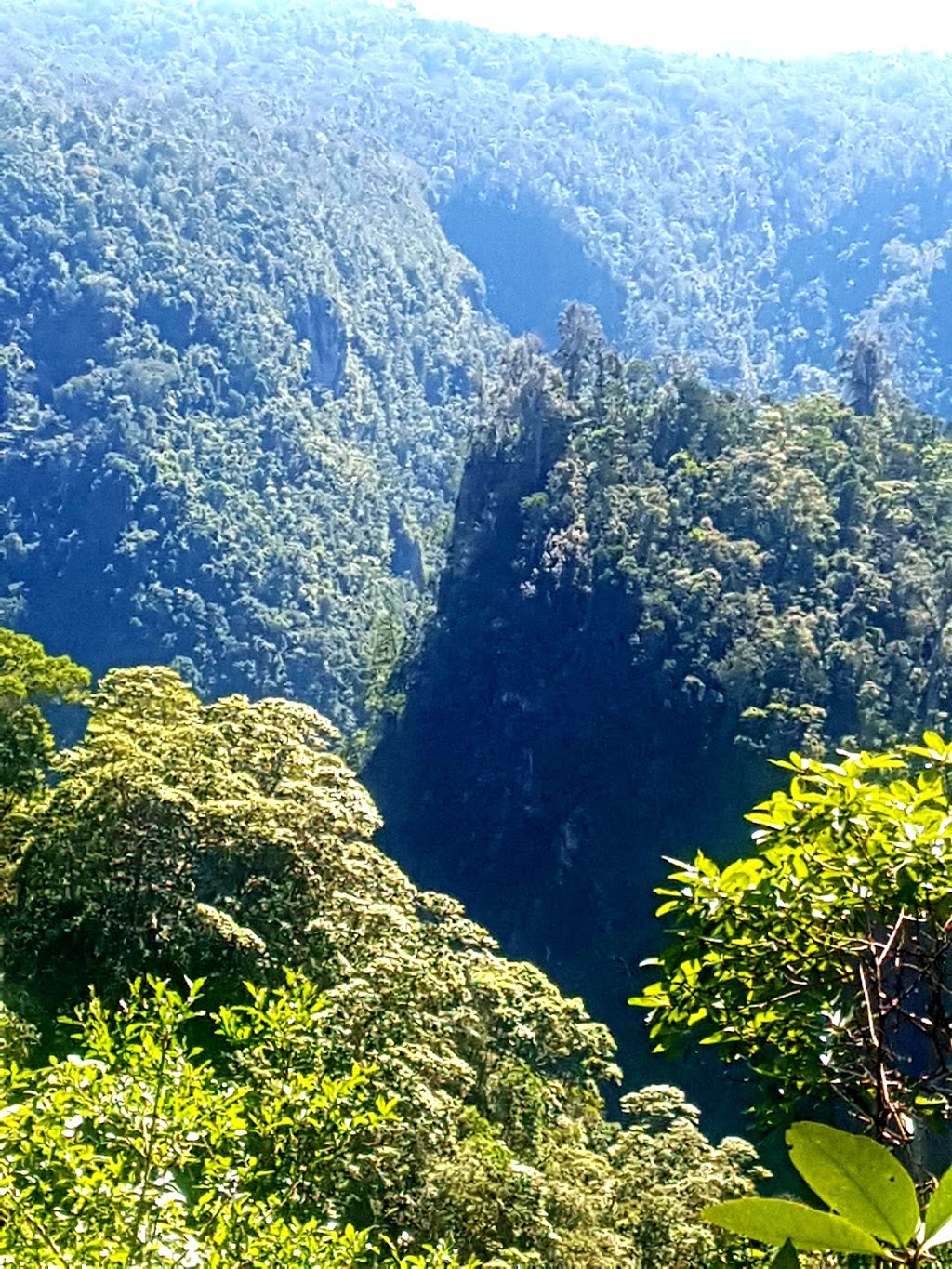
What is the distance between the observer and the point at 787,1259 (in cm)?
199

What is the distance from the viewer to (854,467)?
4888 centimetres

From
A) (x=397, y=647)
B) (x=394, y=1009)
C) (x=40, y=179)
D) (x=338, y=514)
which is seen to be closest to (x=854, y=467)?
(x=397, y=647)

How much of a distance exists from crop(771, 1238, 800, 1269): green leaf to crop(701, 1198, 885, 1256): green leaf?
11 mm

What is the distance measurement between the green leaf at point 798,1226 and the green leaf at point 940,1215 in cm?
7

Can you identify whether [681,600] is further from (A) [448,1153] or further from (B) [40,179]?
(B) [40,179]

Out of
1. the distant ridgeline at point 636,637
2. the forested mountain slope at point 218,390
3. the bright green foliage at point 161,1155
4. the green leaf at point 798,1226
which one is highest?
the forested mountain slope at point 218,390

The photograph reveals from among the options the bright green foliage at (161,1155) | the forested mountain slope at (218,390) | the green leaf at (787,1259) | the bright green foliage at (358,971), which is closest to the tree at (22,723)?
the bright green foliage at (358,971)

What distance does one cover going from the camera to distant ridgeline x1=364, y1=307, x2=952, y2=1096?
42750 mm

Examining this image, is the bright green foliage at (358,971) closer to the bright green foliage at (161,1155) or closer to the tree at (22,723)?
the tree at (22,723)

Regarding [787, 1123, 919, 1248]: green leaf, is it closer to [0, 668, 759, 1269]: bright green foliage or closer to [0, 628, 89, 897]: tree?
[0, 668, 759, 1269]: bright green foliage

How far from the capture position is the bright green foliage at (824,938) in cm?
371

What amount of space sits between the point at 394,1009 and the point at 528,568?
143 feet

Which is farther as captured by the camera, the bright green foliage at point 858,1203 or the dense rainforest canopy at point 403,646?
the dense rainforest canopy at point 403,646

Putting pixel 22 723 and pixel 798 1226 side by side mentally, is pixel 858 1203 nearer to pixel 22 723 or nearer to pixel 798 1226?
pixel 798 1226
